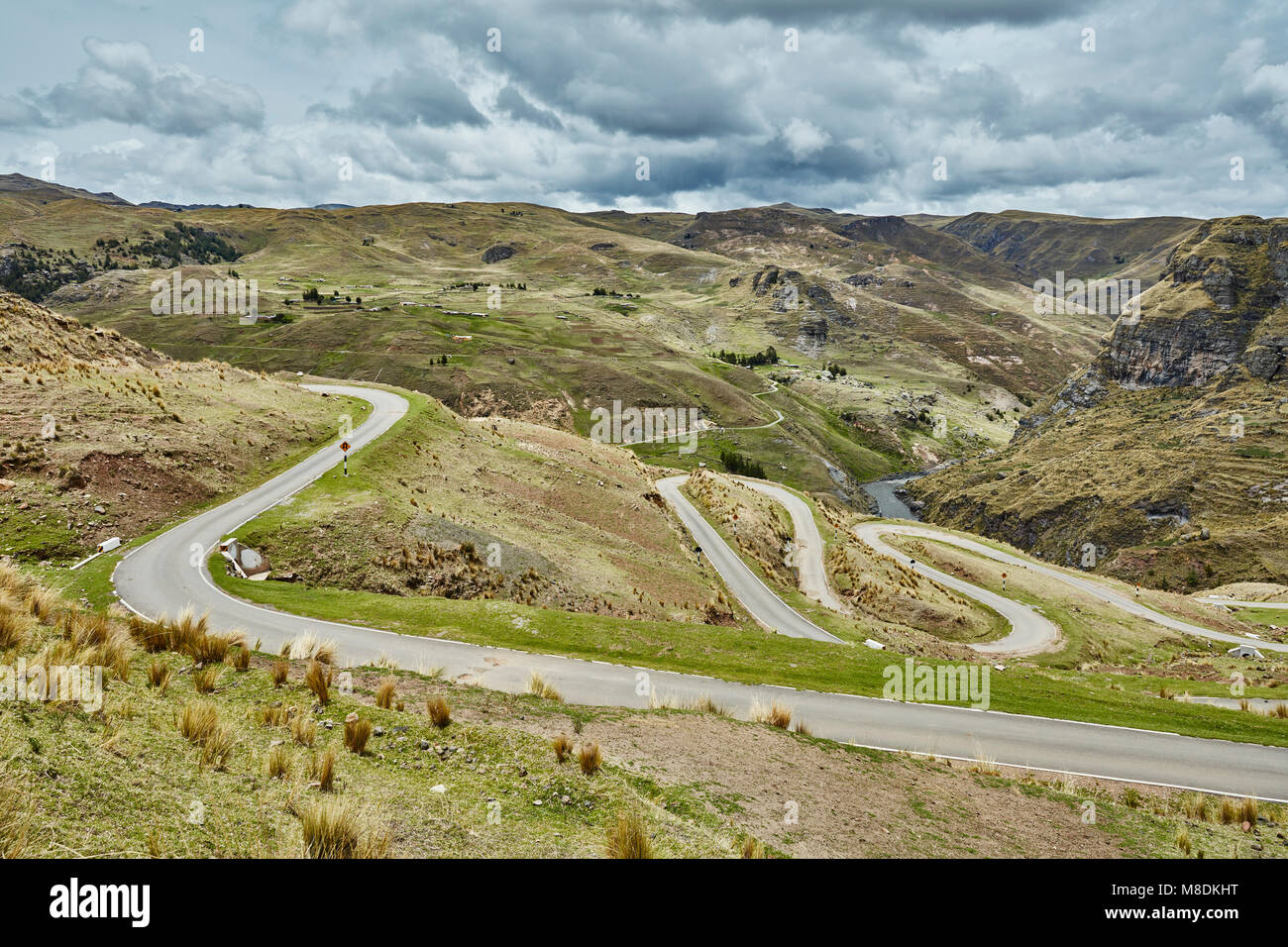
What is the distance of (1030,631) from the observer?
5375cm

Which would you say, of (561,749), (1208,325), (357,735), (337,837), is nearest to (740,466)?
(561,749)

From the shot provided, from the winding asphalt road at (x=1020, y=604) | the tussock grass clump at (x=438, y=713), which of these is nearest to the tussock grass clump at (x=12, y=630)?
the tussock grass clump at (x=438, y=713)

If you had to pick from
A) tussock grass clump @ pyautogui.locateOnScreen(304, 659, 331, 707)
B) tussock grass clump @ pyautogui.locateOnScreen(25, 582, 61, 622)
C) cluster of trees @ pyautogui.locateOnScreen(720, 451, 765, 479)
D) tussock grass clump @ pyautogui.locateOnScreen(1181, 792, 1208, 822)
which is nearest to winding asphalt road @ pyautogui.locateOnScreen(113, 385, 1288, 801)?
tussock grass clump @ pyautogui.locateOnScreen(1181, 792, 1208, 822)

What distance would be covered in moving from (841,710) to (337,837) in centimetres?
1661

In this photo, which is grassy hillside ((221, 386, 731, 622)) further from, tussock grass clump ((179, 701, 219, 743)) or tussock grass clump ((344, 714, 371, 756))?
tussock grass clump ((179, 701, 219, 743))

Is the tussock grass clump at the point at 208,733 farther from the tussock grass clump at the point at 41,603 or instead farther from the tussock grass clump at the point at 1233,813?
the tussock grass clump at the point at 1233,813

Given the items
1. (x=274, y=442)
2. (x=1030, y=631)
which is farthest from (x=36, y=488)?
(x=1030, y=631)

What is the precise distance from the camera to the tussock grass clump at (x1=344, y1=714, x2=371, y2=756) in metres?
9.91

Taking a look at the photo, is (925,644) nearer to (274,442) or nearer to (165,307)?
(274,442)

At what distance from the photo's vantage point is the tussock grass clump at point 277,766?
8.15 meters

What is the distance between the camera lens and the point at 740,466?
122 metres

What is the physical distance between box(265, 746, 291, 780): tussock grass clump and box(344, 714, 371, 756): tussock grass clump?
5.18ft

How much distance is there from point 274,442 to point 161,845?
4064cm

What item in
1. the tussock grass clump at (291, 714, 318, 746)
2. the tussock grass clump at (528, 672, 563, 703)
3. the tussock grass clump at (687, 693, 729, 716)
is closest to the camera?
the tussock grass clump at (291, 714, 318, 746)
